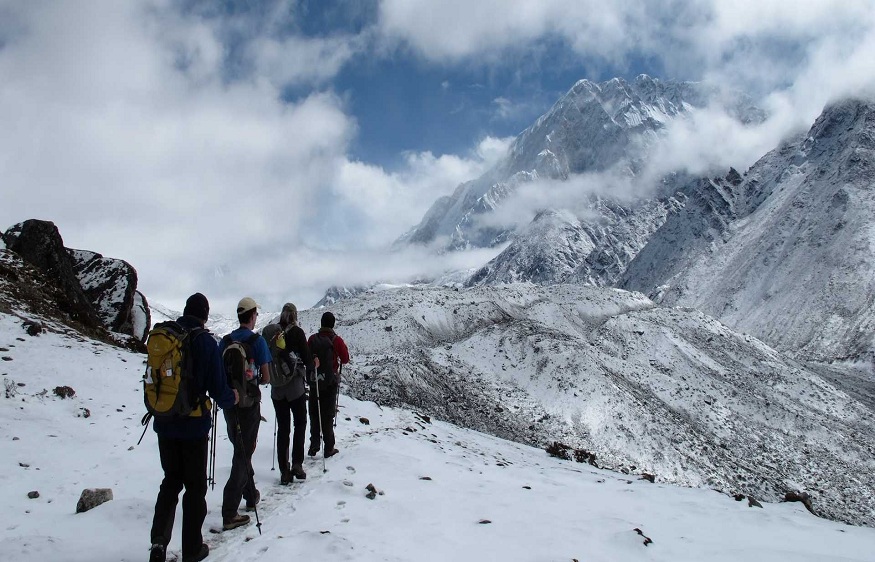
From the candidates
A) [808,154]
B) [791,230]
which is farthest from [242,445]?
[808,154]

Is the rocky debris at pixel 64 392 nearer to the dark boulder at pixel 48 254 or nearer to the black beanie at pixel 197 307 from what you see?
the black beanie at pixel 197 307

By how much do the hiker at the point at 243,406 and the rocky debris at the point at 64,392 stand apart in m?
7.02

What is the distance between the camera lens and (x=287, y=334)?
981cm

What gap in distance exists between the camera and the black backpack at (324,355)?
438 inches

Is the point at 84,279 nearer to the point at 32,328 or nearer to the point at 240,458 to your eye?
the point at 32,328

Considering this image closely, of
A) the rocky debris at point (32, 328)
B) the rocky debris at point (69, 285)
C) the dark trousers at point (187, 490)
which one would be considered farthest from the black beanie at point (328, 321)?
the rocky debris at point (69, 285)

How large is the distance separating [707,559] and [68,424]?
1190 cm

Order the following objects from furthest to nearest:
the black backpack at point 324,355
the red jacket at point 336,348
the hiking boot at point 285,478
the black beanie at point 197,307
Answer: the red jacket at point 336,348 → the black backpack at point 324,355 → the hiking boot at point 285,478 → the black beanie at point 197,307

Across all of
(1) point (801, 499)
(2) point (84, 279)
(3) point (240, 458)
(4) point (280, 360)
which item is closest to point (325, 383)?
(4) point (280, 360)

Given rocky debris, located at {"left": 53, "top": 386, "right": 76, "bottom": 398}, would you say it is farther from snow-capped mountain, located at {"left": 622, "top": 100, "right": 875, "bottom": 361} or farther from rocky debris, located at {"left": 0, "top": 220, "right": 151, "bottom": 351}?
snow-capped mountain, located at {"left": 622, "top": 100, "right": 875, "bottom": 361}

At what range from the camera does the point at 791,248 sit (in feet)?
366

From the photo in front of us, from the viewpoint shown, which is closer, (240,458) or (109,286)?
(240,458)

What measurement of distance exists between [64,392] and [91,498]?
247 inches

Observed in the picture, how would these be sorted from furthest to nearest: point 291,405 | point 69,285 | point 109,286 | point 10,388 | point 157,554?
point 109,286 < point 69,285 < point 10,388 < point 291,405 < point 157,554
